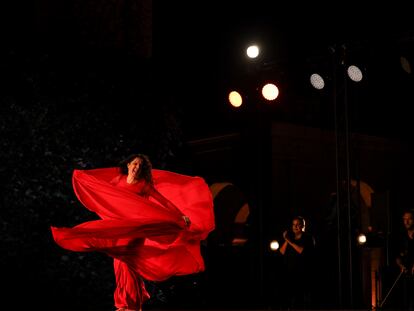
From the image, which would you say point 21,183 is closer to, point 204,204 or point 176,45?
point 204,204

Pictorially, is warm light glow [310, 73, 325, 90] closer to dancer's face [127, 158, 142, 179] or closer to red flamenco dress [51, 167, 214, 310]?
red flamenco dress [51, 167, 214, 310]

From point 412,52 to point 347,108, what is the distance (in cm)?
150

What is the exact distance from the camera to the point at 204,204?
6.57 metres

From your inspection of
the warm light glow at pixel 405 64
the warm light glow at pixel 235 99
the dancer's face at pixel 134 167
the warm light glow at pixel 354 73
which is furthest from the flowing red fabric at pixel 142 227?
the warm light glow at pixel 405 64

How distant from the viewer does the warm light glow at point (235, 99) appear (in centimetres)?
1009

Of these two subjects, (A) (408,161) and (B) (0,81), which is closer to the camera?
(B) (0,81)

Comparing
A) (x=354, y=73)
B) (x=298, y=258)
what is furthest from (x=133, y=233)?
(x=354, y=73)

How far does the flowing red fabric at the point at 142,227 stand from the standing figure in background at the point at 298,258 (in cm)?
217

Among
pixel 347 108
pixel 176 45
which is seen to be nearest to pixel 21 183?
pixel 347 108

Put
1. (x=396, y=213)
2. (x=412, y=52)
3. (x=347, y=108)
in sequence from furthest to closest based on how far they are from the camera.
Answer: (x=396, y=213) → (x=412, y=52) → (x=347, y=108)

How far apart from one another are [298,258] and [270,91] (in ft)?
8.45

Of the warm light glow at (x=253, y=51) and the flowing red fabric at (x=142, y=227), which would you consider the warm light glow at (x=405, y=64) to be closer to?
the warm light glow at (x=253, y=51)

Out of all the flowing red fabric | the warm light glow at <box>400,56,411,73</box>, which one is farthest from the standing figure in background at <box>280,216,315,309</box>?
the warm light glow at <box>400,56,411,73</box>

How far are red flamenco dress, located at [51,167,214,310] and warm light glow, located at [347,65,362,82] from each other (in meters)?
3.47
